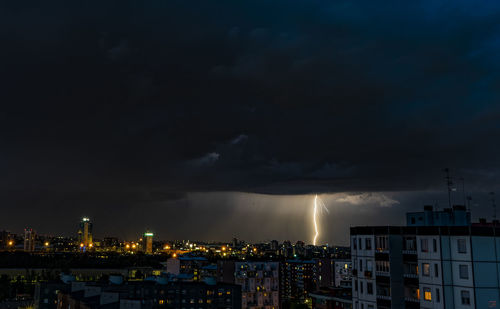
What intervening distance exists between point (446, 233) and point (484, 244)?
121 inches

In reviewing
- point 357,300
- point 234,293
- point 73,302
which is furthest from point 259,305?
point 357,300

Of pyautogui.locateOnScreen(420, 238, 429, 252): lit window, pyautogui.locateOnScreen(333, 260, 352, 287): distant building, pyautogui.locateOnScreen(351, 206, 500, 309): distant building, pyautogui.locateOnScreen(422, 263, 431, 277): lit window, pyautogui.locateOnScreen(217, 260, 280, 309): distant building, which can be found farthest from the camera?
pyautogui.locateOnScreen(333, 260, 352, 287): distant building

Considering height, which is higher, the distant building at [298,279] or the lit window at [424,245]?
the lit window at [424,245]

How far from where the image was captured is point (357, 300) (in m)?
45.8

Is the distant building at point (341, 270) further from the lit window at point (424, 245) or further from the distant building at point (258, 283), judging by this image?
the lit window at point (424, 245)

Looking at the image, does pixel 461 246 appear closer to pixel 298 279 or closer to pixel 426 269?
pixel 426 269

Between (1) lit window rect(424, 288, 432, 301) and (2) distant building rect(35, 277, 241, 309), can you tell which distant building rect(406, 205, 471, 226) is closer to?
(1) lit window rect(424, 288, 432, 301)

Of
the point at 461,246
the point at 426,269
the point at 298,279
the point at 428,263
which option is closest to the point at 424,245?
the point at 428,263

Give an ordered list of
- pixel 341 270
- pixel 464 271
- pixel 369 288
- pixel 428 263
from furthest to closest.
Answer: pixel 341 270
pixel 369 288
pixel 428 263
pixel 464 271

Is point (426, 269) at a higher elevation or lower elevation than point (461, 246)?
lower

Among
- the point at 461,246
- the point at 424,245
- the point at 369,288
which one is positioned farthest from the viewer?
the point at 369,288

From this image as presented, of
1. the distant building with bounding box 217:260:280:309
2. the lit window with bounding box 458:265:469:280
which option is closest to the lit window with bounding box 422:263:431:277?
the lit window with bounding box 458:265:469:280

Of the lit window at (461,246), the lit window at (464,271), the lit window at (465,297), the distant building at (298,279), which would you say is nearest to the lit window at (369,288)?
the lit window at (465,297)

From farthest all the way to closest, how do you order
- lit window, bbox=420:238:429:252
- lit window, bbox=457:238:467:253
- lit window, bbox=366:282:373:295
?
1. lit window, bbox=366:282:373:295
2. lit window, bbox=420:238:429:252
3. lit window, bbox=457:238:467:253
